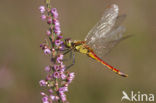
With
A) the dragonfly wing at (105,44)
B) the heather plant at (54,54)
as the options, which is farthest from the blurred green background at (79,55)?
the heather plant at (54,54)

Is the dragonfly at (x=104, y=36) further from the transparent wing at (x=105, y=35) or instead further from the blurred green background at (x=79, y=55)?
the blurred green background at (x=79, y=55)

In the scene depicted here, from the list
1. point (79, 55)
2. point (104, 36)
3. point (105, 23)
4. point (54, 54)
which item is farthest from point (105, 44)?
point (79, 55)

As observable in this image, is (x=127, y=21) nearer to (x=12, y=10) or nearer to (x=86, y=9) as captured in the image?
(x=86, y=9)

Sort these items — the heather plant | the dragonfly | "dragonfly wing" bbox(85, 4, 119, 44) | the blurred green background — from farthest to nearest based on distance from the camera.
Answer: the blurred green background
"dragonfly wing" bbox(85, 4, 119, 44)
the dragonfly
the heather plant

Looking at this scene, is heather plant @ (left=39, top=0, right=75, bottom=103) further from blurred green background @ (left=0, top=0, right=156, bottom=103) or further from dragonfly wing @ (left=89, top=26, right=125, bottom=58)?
blurred green background @ (left=0, top=0, right=156, bottom=103)

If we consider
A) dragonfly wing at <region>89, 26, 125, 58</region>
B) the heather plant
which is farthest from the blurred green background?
the heather plant
